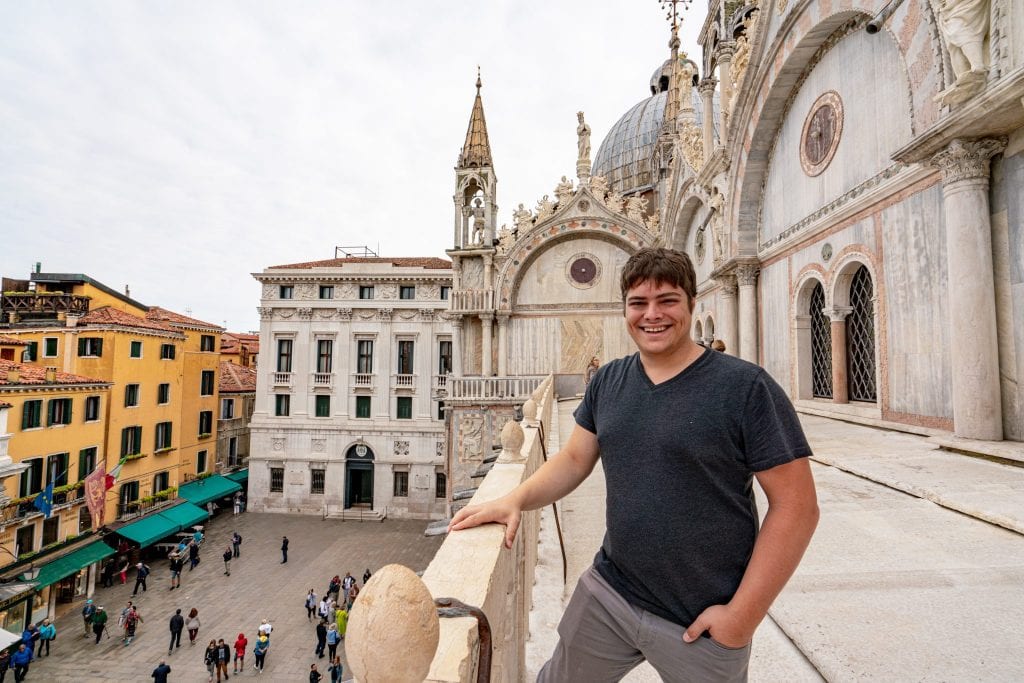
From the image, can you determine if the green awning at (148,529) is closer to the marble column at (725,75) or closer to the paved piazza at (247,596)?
the paved piazza at (247,596)

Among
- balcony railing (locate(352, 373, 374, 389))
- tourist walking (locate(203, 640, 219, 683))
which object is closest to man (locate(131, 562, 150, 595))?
tourist walking (locate(203, 640, 219, 683))

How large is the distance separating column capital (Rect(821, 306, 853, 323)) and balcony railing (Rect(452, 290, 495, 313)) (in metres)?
12.0

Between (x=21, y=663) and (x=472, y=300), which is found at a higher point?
(x=472, y=300)

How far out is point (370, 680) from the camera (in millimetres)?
1067

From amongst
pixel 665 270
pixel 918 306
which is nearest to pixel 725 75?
pixel 918 306

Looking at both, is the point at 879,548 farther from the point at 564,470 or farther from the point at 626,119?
the point at 626,119

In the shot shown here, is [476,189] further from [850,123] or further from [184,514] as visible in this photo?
[184,514]

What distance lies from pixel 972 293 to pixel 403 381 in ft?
77.2

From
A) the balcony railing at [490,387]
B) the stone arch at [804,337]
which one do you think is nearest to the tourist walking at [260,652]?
the balcony railing at [490,387]

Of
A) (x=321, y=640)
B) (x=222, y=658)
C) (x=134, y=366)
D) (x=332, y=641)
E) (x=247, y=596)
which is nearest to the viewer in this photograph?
(x=222, y=658)

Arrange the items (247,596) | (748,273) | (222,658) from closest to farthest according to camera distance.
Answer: (748,273) < (222,658) < (247,596)

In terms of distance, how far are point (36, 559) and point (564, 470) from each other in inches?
871

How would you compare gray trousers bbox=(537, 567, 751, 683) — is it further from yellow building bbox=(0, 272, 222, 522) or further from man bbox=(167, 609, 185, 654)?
yellow building bbox=(0, 272, 222, 522)

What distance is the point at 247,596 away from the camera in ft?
55.8
